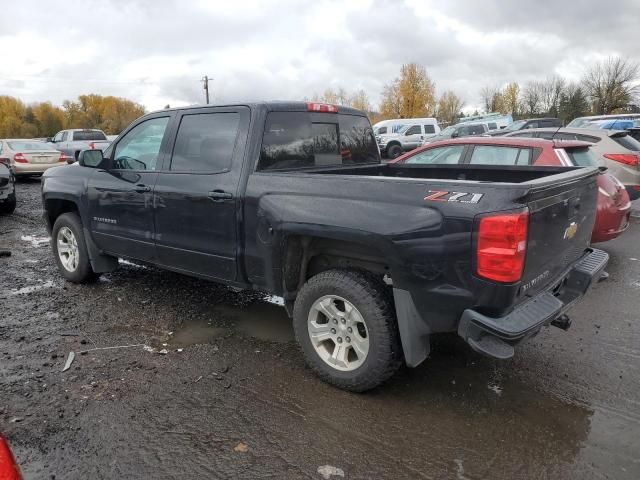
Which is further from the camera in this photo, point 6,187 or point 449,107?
point 449,107

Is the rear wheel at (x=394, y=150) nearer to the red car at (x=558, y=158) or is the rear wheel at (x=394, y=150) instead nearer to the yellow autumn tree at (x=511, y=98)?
the red car at (x=558, y=158)

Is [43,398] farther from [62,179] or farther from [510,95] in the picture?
[510,95]

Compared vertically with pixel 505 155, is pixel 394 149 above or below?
below

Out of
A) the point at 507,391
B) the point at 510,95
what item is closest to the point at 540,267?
the point at 507,391

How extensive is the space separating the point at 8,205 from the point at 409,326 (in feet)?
35.1


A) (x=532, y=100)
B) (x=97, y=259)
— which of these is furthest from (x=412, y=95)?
(x=97, y=259)

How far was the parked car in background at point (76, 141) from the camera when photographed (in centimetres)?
2158

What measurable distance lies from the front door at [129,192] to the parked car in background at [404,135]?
23729mm

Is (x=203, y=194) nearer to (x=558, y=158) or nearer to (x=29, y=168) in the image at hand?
(x=558, y=158)

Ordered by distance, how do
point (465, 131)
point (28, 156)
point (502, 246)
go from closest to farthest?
point (502, 246) < point (28, 156) < point (465, 131)

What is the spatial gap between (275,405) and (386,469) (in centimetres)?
89

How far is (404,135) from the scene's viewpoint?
28.6m

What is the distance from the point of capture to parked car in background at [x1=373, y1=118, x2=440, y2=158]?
28.3 meters

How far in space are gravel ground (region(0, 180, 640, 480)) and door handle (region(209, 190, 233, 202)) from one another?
122 cm
